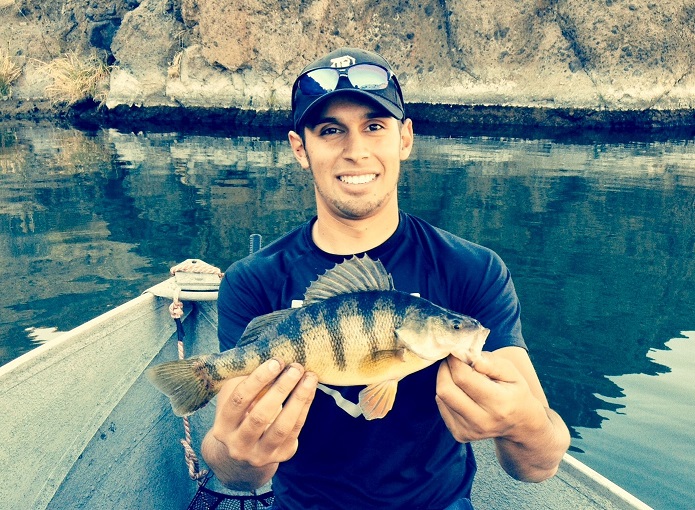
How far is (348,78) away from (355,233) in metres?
0.67

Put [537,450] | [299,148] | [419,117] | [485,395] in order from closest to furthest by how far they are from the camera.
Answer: [485,395]
[537,450]
[299,148]
[419,117]

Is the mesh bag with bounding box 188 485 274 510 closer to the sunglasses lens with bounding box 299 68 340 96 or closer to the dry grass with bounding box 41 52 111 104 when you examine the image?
the sunglasses lens with bounding box 299 68 340 96

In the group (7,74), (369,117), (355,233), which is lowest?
(355,233)

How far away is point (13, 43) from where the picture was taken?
1373 inches

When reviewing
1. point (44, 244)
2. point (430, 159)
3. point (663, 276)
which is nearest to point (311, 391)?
point (663, 276)

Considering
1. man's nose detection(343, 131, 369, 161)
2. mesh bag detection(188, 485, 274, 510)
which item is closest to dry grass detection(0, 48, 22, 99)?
mesh bag detection(188, 485, 274, 510)

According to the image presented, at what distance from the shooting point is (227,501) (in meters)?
3.38

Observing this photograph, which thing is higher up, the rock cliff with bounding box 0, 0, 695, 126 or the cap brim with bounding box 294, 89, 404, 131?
the rock cliff with bounding box 0, 0, 695, 126

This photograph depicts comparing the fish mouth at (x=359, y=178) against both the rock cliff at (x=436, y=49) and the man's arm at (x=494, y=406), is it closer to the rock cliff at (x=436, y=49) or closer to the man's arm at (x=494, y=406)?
the man's arm at (x=494, y=406)

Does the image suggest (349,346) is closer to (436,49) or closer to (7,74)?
(436,49)

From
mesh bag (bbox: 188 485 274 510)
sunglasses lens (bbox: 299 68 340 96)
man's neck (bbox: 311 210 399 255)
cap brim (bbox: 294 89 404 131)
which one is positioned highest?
sunglasses lens (bbox: 299 68 340 96)

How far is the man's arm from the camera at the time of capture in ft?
6.17

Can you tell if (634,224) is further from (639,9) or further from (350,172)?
(639,9)

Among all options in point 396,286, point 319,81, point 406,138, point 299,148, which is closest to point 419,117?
point 406,138
